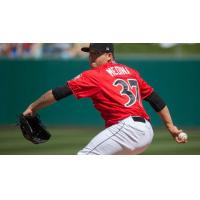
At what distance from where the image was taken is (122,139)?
4531 millimetres

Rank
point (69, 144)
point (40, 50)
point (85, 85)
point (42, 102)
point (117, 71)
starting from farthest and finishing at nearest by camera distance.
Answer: point (40, 50)
point (69, 144)
point (117, 71)
point (85, 85)
point (42, 102)

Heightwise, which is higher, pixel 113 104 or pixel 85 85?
pixel 85 85

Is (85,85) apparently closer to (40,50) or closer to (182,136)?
(182,136)

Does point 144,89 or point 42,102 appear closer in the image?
point 42,102

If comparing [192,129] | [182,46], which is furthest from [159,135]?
[182,46]

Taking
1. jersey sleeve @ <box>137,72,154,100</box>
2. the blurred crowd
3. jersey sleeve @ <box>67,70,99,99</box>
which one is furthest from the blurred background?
jersey sleeve @ <box>67,70,99,99</box>

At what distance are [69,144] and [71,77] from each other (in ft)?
11.0

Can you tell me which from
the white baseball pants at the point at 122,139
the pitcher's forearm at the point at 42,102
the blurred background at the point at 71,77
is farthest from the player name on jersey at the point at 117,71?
the blurred background at the point at 71,77

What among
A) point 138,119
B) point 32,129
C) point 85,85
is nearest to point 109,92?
point 85,85

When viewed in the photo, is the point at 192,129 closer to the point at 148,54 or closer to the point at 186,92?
the point at 186,92

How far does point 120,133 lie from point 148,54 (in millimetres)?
9063

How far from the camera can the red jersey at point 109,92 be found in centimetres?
459

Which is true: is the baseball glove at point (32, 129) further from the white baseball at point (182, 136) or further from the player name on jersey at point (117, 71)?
the white baseball at point (182, 136)

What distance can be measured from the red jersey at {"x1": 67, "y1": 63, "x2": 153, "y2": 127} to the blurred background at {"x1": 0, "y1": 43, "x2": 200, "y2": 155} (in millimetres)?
6940
